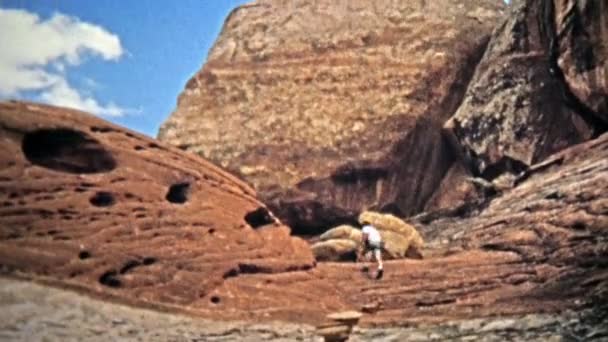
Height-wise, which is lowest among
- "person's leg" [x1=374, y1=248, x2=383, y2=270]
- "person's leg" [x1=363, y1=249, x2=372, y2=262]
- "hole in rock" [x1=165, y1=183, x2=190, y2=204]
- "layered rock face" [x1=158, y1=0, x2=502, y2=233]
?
"person's leg" [x1=374, y1=248, x2=383, y2=270]

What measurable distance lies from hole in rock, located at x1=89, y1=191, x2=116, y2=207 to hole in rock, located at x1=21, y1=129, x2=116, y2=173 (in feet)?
2.91

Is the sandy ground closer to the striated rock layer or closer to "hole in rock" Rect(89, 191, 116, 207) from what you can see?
the striated rock layer

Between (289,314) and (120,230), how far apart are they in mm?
4579

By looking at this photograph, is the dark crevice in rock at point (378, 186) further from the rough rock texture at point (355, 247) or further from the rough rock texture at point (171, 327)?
the rough rock texture at point (171, 327)

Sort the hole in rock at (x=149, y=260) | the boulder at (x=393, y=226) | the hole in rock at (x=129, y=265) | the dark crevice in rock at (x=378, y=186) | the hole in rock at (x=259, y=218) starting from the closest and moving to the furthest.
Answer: the hole in rock at (x=129, y=265), the hole in rock at (x=149, y=260), the hole in rock at (x=259, y=218), the boulder at (x=393, y=226), the dark crevice in rock at (x=378, y=186)

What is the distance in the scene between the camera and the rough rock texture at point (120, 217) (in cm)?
2134

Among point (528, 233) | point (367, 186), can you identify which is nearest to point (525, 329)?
point (528, 233)

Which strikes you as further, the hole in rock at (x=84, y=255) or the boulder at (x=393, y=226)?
the boulder at (x=393, y=226)

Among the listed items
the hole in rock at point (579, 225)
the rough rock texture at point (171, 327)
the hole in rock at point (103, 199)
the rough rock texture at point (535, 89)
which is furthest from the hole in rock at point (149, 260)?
the rough rock texture at point (535, 89)

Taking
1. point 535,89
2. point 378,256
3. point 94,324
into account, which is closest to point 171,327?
point 94,324

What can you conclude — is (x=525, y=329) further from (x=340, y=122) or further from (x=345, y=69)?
(x=345, y=69)

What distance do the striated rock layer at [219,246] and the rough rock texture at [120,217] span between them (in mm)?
31

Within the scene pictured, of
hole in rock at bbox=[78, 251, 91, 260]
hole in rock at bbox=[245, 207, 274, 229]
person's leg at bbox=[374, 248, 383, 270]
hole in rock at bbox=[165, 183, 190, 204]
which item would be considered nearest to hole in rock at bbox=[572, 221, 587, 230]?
person's leg at bbox=[374, 248, 383, 270]

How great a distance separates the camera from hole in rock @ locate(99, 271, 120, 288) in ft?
70.3
